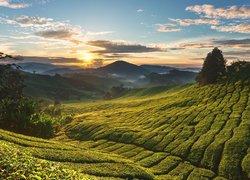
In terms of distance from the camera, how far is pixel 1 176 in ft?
55.5

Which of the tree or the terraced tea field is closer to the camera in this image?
the terraced tea field

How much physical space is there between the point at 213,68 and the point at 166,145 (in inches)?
3437

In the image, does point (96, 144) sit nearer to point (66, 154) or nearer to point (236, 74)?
point (66, 154)

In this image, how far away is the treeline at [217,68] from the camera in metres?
141

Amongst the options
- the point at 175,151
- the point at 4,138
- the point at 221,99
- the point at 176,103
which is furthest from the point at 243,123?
the point at 4,138

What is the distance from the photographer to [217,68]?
14562 centimetres

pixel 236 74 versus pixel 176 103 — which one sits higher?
pixel 236 74

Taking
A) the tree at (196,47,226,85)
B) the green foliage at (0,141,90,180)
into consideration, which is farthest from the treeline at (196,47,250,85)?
the green foliage at (0,141,90,180)

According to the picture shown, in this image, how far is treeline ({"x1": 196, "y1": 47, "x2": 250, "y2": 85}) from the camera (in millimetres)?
140750

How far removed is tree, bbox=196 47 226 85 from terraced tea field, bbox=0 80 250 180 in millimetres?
33162

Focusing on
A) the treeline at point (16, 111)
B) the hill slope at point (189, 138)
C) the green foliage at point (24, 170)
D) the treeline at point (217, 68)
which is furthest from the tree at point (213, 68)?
the green foliage at point (24, 170)

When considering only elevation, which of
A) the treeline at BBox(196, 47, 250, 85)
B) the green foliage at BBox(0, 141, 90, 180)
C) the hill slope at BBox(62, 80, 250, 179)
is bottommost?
the hill slope at BBox(62, 80, 250, 179)

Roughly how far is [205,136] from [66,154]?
1456 inches

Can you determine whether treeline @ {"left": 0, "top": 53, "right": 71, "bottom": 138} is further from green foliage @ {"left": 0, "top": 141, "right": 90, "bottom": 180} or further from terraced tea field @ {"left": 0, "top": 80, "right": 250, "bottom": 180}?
green foliage @ {"left": 0, "top": 141, "right": 90, "bottom": 180}
